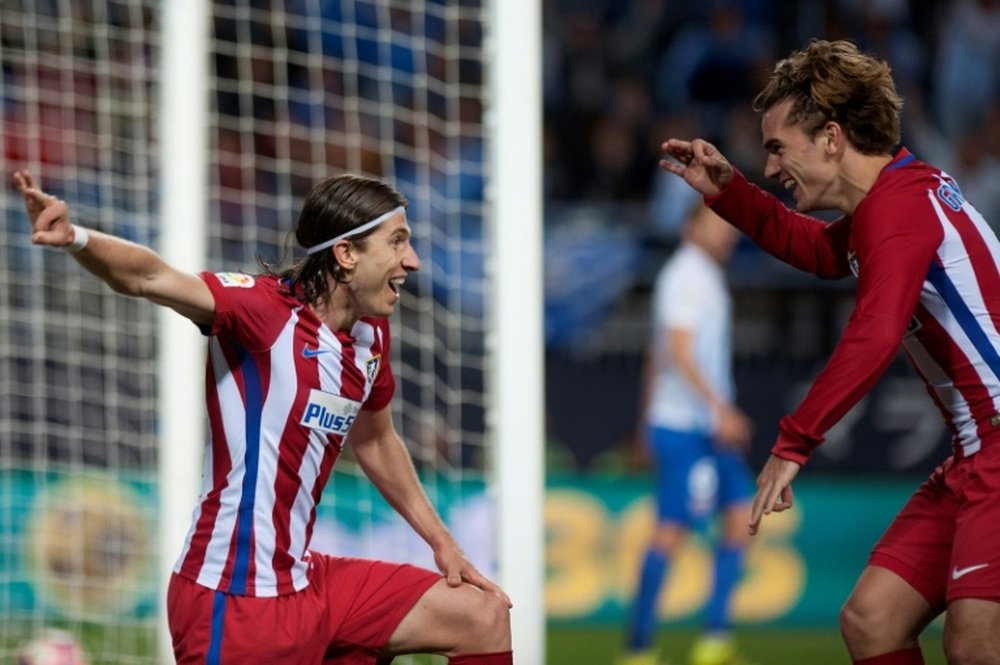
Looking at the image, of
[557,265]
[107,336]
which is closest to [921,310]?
[107,336]

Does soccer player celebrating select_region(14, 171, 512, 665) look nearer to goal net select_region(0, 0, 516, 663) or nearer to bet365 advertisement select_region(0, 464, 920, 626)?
goal net select_region(0, 0, 516, 663)

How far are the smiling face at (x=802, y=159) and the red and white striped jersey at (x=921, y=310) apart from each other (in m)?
0.12

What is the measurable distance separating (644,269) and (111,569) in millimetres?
4490

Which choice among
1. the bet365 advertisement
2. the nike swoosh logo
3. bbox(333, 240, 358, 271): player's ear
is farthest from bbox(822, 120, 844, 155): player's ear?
the bet365 advertisement

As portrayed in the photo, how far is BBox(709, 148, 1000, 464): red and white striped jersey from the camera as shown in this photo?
154 inches

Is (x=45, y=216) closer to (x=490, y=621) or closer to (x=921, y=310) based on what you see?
(x=490, y=621)

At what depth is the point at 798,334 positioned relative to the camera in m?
10.6

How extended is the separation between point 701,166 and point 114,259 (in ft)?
6.23

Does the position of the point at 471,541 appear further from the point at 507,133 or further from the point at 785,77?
the point at 785,77

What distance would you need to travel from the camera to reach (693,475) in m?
8.47

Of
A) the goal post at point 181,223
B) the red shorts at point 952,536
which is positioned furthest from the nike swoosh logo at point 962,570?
the goal post at point 181,223

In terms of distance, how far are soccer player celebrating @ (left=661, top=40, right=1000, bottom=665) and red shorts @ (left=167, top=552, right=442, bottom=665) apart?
1064 mm

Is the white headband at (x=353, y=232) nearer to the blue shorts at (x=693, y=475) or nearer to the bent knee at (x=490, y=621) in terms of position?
the bent knee at (x=490, y=621)

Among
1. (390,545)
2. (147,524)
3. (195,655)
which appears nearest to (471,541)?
(390,545)
